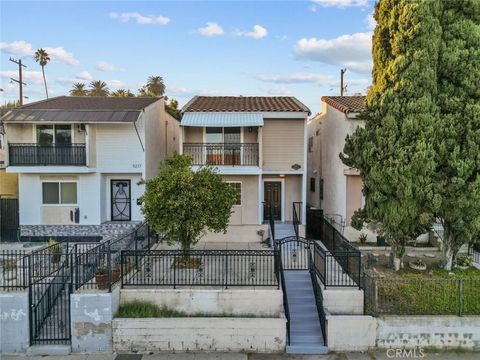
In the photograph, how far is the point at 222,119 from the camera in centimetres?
1608

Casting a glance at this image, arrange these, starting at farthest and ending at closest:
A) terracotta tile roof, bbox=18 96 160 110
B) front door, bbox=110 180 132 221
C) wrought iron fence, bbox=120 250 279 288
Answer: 1. front door, bbox=110 180 132 221
2. terracotta tile roof, bbox=18 96 160 110
3. wrought iron fence, bbox=120 250 279 288

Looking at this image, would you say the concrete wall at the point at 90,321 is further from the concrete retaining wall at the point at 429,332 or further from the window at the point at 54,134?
the window at the point at 54,134

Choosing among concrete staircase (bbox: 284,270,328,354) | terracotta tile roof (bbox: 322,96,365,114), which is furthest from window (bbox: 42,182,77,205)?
terracotta tile roof (bbox: 322,96,365,114)

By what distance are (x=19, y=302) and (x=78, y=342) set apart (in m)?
1.90

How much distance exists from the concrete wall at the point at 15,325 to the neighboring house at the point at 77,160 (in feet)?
25.8

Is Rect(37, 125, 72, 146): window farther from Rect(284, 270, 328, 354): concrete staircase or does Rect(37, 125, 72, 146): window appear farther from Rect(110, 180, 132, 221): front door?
Rect(284, 270, 328, 354): concrete staircase

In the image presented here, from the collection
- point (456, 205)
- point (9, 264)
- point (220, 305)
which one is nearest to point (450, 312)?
point (456, 205)

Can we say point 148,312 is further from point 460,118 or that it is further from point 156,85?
point 156,85

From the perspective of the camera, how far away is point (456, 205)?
10859 millimetres

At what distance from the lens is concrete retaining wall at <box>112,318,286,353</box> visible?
9.33 m

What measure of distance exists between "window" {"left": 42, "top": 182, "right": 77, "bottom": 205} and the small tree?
7.41m

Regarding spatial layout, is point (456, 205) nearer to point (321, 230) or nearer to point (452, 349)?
point (452, 349)

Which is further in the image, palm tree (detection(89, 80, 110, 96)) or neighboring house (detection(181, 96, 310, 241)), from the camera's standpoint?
palm tree (detection(89, 80, 110, 96))

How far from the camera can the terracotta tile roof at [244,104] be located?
55.1ft
